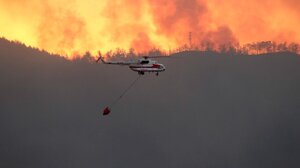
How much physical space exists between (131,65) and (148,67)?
3.90 meters

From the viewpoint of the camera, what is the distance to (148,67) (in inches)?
4547

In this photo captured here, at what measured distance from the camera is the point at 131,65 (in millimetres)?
115250
